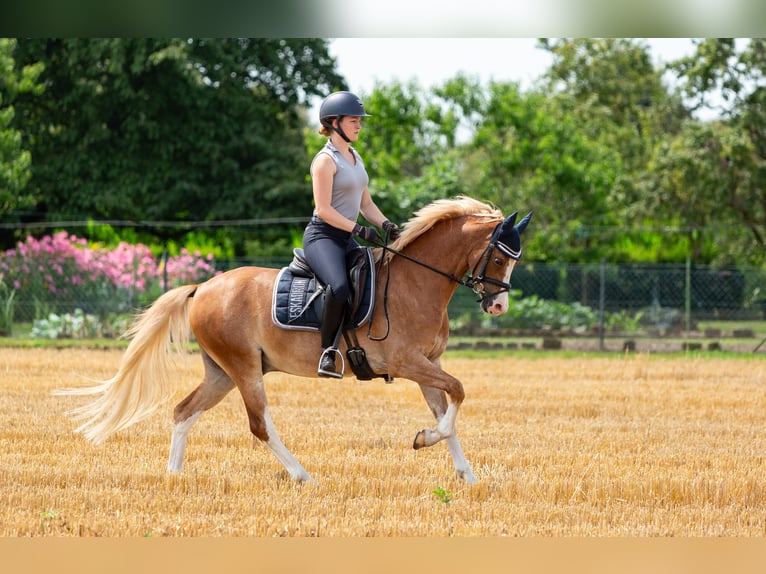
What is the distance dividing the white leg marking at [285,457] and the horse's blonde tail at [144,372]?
3.58 feet

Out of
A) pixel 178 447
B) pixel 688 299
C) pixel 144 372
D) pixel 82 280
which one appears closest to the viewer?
pixel 178 447

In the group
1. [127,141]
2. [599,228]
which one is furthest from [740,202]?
[127,141]

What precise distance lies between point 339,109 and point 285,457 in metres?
2.57

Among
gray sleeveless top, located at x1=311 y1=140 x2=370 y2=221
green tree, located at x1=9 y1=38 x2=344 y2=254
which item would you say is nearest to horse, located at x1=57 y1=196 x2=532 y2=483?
gray sleeveless top, located at x1=311 y1=140 x2=370 y2=221

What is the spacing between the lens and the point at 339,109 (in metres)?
8.12

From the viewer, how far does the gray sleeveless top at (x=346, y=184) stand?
26.9 ft

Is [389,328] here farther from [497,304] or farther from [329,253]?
[497,304]

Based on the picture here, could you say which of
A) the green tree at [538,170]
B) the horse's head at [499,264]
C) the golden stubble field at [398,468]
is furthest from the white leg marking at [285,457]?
→ the green tree at [538,170]

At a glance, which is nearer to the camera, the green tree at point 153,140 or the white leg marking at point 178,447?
the white leg marking at point 178,447

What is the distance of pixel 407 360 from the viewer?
810 centimetres

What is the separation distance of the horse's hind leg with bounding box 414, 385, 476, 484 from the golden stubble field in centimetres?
19

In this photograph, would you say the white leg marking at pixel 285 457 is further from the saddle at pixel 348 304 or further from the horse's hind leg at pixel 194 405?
the saddle at pixel 348 304

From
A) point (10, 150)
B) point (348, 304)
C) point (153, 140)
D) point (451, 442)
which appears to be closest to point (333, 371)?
point (348, 304)

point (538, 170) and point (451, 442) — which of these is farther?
point (538, 170)
